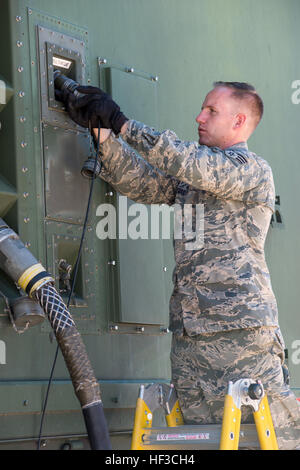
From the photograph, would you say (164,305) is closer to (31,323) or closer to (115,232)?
(115,232)

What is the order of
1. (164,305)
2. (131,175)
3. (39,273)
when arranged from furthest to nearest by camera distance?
1. (164,305)
2. (131,175)
3. (39,273)

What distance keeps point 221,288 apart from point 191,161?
556 millimetres

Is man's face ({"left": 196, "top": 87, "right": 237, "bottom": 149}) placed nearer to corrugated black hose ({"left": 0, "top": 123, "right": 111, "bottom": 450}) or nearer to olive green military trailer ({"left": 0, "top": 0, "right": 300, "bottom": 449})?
olive green military trailer ({"left": 0, "top": 0, "right": 300, "bottom": 449})

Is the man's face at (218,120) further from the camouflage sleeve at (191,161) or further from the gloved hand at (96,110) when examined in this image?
the gloved hand at (96,110)

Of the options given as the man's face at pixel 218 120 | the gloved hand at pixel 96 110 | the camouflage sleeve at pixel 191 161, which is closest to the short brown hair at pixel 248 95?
the man's face at pixel 218 120

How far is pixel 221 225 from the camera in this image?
3465 mm

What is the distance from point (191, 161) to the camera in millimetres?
3314

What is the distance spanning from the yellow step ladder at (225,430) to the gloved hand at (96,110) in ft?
3.76

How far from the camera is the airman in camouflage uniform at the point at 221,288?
3.27 m

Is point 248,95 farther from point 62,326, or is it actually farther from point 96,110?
point 62,326

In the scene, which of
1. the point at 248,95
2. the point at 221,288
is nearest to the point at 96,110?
the point at 248,95

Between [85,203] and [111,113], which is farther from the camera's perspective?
[85,203]

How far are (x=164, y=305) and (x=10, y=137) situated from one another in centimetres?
116

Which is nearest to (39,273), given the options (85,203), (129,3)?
(85,203)
